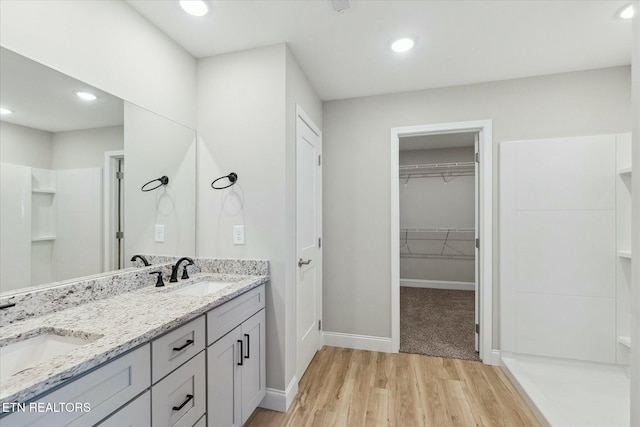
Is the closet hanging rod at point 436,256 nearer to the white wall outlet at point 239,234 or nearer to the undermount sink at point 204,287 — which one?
the white wall outlet at point 239,234

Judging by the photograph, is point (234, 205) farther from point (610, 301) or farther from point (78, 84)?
point (610, 301)

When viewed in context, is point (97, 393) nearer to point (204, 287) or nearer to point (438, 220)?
point (204, 287)

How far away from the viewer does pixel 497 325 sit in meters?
2.49

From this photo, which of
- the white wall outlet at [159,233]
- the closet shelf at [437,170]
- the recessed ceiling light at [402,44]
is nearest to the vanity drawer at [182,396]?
the white wall outlet at [159,233]

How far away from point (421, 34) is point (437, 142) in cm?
293

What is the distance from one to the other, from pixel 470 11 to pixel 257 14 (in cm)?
126

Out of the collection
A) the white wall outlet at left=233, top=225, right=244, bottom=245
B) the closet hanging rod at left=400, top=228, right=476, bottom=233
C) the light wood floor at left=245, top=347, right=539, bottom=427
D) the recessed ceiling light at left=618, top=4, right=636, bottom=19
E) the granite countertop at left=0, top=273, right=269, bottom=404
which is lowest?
the light wood floor at left=245, top=347, right=539, bottom=427

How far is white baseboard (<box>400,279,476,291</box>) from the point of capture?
484 centimetres

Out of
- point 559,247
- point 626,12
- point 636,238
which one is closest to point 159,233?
point 636,238

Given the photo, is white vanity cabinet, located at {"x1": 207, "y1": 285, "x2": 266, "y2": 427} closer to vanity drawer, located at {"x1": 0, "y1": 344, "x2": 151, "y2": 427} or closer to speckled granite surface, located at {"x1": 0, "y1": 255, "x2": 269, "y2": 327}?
speckled granite surface, located at {"x1": 0, "y1": 255, "x2": 269, "y2": 327}

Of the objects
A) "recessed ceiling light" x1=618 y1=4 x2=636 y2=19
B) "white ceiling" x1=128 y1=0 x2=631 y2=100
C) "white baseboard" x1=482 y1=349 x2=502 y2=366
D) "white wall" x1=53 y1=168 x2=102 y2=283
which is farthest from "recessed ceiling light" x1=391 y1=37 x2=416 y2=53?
"white baseboard" x1=482 y1=349 x2=502 y2=366

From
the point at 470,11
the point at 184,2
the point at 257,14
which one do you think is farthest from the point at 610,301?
the point at 184,2

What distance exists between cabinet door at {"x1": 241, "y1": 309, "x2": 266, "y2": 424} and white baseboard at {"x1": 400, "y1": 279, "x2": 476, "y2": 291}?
3.81 metres

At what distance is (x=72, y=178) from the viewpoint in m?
1.39
